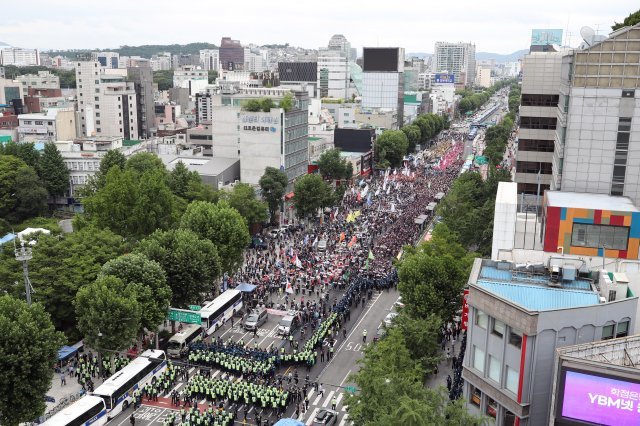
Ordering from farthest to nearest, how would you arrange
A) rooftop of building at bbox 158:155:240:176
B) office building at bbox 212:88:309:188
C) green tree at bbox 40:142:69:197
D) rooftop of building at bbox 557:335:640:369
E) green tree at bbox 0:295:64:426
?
green tree at bbox 40:142:69:197
rooftop of building at bbox 158:155:240:176
office building at bbox 212:88:309:188
green tree at bbox 0:295:64:426
rooftop of building at bbox 557:335:640:369

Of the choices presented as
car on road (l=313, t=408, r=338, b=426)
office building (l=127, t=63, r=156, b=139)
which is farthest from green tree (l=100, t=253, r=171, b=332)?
office building (l=127, t=63, r=156, b=139)

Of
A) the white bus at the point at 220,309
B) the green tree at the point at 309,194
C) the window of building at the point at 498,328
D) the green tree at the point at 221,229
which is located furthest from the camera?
the green tree at the point at 309,194

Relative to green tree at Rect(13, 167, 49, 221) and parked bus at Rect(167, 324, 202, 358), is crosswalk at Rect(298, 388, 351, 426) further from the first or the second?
green tree at Rect(13, 167, 49, 221)

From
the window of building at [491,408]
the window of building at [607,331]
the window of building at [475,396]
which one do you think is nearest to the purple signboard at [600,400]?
the window of building at [607,331]

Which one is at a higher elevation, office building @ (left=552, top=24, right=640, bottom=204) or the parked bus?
office building @ (left=552, top=24, right=640, bottom=204)

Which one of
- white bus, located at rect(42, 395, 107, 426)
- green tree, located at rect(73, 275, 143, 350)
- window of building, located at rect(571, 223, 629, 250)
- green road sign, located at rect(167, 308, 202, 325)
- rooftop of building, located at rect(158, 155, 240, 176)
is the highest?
window of building, located at rect(571, 223, 629, 250)

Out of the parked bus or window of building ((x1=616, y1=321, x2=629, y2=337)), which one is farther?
the parked bus

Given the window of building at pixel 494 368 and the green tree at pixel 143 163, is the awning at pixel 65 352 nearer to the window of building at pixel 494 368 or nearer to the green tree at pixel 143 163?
the window of building at pixel 494 368

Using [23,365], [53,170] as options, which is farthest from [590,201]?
[53,170]
